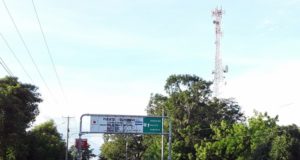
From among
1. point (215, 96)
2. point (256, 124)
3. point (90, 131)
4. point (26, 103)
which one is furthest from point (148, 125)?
point (215, 96)

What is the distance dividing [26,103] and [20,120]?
22.4 ft

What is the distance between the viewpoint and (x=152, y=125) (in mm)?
35812

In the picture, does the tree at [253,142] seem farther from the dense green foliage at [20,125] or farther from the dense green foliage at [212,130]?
the dense green foliage at [20,125]

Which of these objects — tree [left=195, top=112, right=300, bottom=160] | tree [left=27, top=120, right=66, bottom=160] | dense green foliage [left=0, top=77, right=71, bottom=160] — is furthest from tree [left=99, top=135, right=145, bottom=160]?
tree [left=195, top=112, right=300, bottom=160]

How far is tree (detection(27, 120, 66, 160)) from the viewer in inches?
2515

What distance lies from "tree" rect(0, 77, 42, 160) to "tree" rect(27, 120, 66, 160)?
8232 mm

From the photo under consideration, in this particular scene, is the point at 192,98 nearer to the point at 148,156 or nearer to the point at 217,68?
the point at 217,68

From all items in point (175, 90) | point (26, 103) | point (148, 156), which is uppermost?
point (175, 90)

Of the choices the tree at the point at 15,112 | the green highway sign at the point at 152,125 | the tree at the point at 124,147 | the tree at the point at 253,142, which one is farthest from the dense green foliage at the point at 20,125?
the tree at the point at 124,147

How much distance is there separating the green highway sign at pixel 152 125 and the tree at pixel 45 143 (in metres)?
30.6

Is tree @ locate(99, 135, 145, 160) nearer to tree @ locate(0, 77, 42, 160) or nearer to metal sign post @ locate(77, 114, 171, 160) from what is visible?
tree @ locate(0, 77, 42, 160)

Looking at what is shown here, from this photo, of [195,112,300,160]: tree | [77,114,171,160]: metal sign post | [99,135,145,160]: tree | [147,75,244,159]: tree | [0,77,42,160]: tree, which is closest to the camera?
[77,114,171,160]: metal sign post

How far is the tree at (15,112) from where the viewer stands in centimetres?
3969

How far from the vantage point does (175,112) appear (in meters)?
62.5
